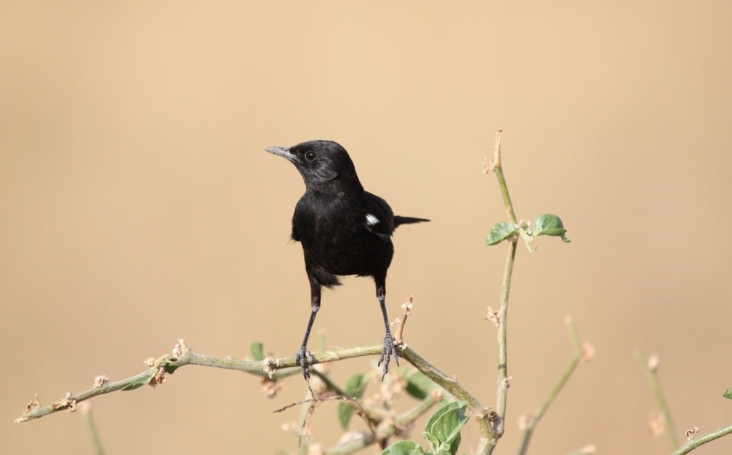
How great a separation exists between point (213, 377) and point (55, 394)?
1571 mm

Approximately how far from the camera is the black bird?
3744 mm

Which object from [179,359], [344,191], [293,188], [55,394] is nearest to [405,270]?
[293,188]

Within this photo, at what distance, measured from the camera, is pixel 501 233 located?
6.11 feet

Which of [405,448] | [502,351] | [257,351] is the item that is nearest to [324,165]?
[257,351]

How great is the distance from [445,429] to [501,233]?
1.66 feet

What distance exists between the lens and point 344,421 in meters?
2.33

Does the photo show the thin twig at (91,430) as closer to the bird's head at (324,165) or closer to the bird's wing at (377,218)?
the bird's wing at (377,218)

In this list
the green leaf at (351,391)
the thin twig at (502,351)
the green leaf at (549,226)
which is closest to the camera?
the thin twig at (502,351)

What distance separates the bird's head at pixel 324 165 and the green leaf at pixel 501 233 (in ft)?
6.73

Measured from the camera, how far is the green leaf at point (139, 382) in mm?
1539

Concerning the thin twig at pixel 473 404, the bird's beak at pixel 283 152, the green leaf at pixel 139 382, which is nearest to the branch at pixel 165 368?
the green leaf at pixel 139 382

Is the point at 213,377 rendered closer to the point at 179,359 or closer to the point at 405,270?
the point at 405,270

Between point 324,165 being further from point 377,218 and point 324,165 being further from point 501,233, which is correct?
point 501,233

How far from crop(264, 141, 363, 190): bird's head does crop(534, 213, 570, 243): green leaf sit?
212 centimetres
